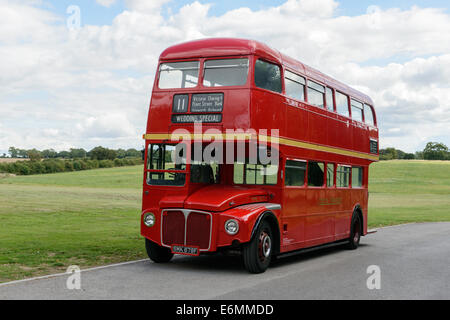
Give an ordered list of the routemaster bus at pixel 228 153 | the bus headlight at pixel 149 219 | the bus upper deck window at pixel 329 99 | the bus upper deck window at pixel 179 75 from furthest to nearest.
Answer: the bus upper deck window at pixel 329 99
the bus upper deck window at pixel 179 75
the bus headlight at pixel 149 219
the routemaster bus at pixel 228 153

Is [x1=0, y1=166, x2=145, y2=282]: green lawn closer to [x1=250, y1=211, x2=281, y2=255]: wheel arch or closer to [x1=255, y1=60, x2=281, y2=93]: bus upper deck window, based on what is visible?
[x1=250, y1=211, x2=281, y2=255]: wheel arch

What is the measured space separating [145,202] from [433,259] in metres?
6.86

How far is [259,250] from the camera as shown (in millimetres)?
11273

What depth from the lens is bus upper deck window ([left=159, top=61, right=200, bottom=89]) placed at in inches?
470

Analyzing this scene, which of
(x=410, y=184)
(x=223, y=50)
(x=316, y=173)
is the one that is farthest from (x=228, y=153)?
(x=410, y=184)

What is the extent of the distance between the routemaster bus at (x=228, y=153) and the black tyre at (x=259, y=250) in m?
0.02

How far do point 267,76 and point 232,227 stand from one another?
323 cm

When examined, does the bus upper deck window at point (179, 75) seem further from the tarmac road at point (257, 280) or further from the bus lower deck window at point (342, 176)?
the bus lower deck window at point (342, 176)

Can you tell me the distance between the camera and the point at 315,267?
12227 mm

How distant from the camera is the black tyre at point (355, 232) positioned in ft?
56.3

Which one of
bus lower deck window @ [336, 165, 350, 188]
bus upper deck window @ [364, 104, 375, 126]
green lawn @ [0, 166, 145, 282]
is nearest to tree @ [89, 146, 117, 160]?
green lawn @ [0, 166, 145, 282]

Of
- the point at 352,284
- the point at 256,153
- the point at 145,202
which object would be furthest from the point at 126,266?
the point at 352,284

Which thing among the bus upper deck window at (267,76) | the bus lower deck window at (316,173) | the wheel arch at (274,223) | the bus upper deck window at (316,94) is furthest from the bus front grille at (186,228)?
the bus upper deck window at (316,94)

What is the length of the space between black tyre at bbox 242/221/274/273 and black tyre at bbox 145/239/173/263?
1.93 m
